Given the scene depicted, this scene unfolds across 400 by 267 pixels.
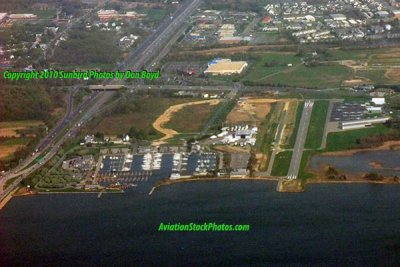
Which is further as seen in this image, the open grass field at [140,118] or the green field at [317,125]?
the open grass field at [140,118]

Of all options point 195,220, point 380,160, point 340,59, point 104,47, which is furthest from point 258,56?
point 195,220

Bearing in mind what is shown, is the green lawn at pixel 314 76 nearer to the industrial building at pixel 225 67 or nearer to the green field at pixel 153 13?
the industrial building at pixel 225 67

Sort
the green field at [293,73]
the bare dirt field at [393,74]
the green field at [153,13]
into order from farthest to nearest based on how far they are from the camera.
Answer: the green field at [153,13] → the green field at [293,73] → the bare dirt field at [393,74]

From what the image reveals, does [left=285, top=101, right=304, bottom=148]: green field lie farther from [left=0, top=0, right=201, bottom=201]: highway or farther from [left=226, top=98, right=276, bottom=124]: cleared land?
[left=0, top=0, right=201, bottom=201]: highway

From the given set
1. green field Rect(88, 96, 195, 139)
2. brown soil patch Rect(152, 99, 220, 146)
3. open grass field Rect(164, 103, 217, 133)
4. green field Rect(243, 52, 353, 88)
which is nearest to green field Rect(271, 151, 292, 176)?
open grass field Rect(164, 103, 217, 133)

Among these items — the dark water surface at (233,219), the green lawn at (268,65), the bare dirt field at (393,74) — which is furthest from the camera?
the green lawn at (268,65)

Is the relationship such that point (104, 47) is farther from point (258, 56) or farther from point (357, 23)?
point (357, 23)

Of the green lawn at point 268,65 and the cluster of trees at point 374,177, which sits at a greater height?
the cluster of trees at point 374,177

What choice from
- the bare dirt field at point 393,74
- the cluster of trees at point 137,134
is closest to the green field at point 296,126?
the bare dirt field at point 393,74
